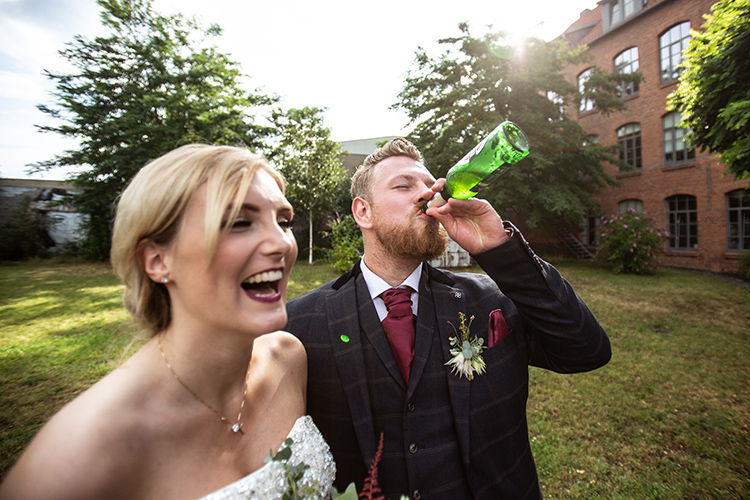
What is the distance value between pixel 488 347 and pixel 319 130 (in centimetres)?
1812

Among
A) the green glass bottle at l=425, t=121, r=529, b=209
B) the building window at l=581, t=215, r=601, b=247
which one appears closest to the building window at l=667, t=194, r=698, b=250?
the building window at l=581, t=215, r=601, b=247

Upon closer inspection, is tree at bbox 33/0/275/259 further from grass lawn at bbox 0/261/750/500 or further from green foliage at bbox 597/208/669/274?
green foliage at bbox 597/208/669/274

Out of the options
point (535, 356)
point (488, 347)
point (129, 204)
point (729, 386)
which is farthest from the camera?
point (729, 386)

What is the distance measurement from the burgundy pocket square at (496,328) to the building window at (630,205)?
21.1 meters

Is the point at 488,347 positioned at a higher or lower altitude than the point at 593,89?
lower

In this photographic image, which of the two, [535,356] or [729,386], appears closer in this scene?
[535,356]

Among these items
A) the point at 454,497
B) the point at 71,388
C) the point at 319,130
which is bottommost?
the point at 71,388

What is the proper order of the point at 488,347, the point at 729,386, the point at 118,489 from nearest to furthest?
the point at 118,489
the point at 488,347
the point at 729,386

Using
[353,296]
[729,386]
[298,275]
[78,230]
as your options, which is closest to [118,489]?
[353,296]

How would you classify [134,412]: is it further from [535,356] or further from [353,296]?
[535,356]

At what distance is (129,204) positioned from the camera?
1306 mm

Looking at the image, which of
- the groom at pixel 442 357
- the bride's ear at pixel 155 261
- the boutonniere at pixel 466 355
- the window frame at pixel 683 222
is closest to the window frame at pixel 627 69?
the window frame at pixel 683 222

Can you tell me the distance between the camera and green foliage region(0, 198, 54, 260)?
18328 mm

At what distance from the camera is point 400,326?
2072mm
